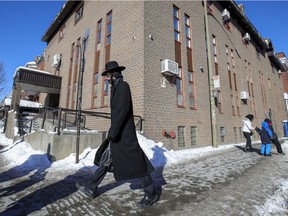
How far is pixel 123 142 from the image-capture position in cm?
274

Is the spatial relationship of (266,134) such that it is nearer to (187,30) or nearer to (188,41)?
(188,41)

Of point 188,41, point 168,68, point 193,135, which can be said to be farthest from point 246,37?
point 168,68

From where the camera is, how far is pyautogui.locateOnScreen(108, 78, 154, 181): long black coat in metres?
2.65

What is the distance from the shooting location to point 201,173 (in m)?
4.76

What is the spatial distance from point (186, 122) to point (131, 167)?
7813mm

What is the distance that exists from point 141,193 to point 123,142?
1153mm

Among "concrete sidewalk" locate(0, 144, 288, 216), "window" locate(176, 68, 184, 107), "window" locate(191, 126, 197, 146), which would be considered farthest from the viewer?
"window" locate(191, 126, 197, 146)

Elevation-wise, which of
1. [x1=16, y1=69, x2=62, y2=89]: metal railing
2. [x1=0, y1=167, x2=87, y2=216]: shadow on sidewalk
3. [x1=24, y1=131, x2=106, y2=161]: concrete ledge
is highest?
[x1=16, y1=69, x2=62, y2=89]: metal railing

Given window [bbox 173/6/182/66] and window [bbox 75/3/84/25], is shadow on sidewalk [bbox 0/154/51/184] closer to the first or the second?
window [bbox 173/6/182/66]

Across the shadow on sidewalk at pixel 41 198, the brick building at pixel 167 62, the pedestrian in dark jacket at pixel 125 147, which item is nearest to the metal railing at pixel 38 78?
the brick building at pixel 167 62

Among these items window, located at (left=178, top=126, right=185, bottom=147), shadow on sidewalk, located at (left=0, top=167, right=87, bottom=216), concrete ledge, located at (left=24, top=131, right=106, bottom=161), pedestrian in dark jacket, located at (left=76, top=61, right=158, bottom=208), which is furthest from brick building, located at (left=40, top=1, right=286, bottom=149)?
pedestrian in dark jacket, located at (left=76, top=61, right=158, bottom=208)

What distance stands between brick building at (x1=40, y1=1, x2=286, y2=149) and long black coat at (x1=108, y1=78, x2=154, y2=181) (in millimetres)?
5267

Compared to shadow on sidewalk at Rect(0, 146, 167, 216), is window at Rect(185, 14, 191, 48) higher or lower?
higher

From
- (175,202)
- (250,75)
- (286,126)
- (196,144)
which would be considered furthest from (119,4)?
(286,126)
